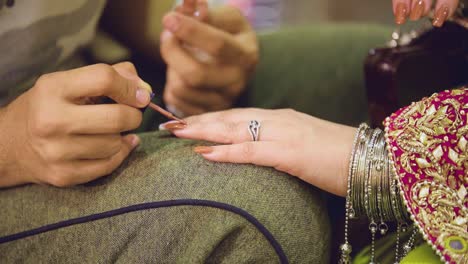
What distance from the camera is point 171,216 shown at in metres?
0.54

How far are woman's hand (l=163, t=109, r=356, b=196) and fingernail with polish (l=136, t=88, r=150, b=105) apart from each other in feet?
0.23

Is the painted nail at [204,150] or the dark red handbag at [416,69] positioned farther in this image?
the dark red handbag at [416,69]

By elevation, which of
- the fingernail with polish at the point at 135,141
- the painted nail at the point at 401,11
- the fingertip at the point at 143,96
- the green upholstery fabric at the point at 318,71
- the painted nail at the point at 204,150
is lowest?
the green upholstery fabric at the point at 318,71

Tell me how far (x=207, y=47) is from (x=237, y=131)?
27cm

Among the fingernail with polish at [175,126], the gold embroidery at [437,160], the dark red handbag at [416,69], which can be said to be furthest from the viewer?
the dark red handbag at [416,69]

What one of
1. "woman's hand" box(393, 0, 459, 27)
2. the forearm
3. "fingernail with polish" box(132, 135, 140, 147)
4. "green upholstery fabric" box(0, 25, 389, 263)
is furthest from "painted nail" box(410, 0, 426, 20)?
the forearm

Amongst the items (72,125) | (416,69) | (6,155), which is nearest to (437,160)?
(416,69)

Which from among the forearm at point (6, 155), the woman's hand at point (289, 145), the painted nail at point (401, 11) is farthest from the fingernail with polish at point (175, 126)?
the painted nail at point (401, 11)

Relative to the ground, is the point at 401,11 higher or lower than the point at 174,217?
higher

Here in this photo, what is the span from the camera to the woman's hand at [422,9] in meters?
0.66

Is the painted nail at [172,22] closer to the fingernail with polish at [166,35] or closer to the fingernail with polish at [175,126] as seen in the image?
the fingernail with polish at [166,35]

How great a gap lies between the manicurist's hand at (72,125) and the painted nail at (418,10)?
0.35m

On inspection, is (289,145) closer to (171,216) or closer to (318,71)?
(171,216)

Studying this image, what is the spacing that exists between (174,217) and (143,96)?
14 centimetres
